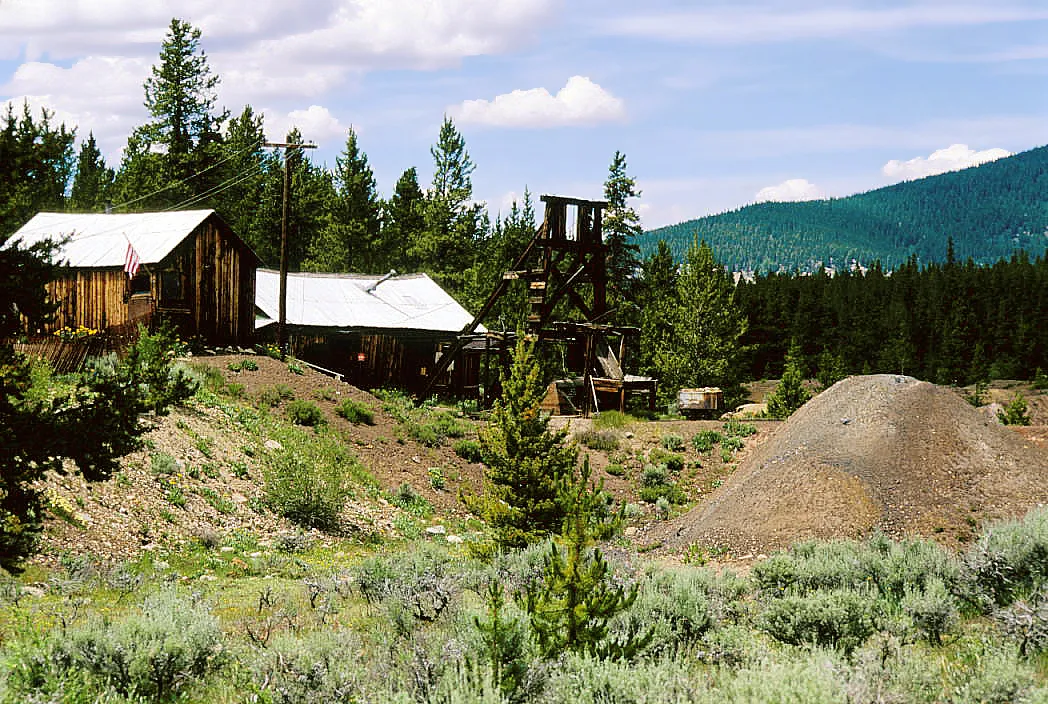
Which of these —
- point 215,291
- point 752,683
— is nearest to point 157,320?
point 215,291

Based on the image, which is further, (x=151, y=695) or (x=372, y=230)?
(x=372, y=230)

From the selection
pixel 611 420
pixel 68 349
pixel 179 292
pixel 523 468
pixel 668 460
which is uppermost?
pixel 179 292

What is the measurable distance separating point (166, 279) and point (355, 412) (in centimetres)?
1087

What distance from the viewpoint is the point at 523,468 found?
1463cm

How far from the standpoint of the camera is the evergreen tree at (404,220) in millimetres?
76625

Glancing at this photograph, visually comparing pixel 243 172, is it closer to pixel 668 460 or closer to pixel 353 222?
pixel 353 222

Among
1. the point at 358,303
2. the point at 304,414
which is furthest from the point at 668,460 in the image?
the point at 358,303

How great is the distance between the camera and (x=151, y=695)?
6.89 meters

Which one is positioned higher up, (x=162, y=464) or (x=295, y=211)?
(x=295, y=211)

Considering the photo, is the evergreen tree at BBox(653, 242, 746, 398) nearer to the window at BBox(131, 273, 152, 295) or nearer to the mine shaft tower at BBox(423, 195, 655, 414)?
the mine shaft tower at BBox(423, 195, 655, 414)

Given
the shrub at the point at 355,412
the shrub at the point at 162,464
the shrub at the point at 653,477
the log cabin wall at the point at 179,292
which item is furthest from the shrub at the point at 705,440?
the log cabin wall at the point at 179,292

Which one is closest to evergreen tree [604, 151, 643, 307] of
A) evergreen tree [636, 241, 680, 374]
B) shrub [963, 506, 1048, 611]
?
evergreen tree [636, 241, 680, 374]

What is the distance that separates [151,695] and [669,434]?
77.1 feet

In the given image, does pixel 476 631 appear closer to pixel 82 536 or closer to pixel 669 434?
pixel 82 536
